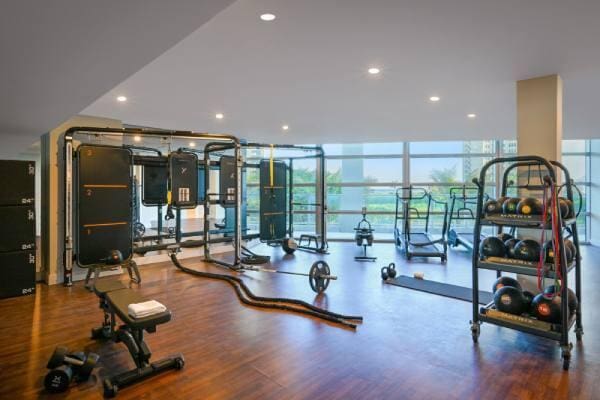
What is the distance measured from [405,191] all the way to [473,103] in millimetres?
4336

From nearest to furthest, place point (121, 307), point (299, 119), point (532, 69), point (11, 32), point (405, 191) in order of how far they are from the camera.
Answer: point (11, 32), point (121, 307), point (532, 69), point (299, 119), point (405, 191)

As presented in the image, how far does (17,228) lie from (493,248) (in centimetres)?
568

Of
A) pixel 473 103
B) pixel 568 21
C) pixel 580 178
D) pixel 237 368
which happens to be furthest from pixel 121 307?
pixel 580 178

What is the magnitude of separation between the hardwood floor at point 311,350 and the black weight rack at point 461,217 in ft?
11.4

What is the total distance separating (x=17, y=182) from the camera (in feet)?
15.1

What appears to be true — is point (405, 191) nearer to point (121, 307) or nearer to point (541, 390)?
point (541, 390)

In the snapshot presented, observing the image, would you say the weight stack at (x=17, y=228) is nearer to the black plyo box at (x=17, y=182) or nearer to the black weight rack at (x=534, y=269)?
the black plyo box at (x=17, y=182)

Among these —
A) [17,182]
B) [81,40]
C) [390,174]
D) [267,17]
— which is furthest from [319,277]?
[390,174]

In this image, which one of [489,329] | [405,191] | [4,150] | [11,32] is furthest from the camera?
[405,191]

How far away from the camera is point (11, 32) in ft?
6.30

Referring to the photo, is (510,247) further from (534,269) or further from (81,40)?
(81,40)

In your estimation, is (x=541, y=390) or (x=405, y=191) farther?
(x=405, y=191)

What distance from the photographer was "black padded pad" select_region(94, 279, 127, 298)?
2928mm

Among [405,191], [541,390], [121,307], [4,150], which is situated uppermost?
[4,150]
